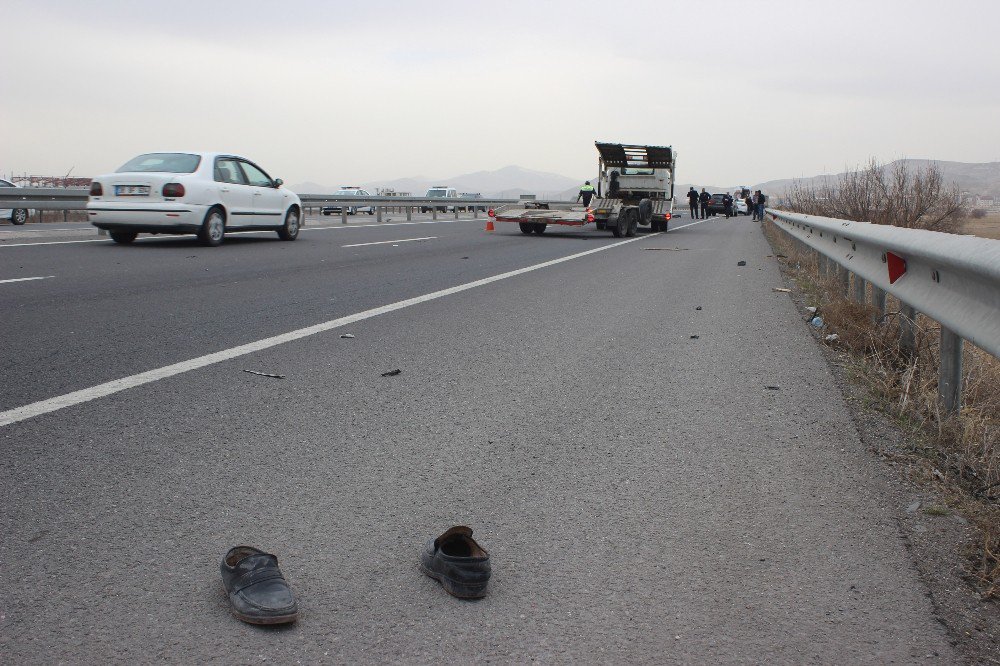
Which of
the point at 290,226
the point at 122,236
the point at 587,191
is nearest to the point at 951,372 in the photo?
the point at 122,236

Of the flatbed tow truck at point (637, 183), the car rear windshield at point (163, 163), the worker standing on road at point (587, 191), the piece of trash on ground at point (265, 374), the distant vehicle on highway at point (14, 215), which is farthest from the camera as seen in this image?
the worker standing on road at point (587, 191)

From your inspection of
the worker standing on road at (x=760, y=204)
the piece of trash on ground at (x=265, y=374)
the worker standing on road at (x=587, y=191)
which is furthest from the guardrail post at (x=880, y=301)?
the worker standing on road at (x=760, y=204)

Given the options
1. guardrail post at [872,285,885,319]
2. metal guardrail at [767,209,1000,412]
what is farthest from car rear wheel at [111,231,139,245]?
metal guardrail at [767,209,1000,412]

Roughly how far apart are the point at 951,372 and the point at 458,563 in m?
2.94

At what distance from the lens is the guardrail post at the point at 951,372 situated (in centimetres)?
448

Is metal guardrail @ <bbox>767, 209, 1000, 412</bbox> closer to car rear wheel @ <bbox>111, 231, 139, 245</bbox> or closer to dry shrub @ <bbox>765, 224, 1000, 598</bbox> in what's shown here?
dry shrub @ <bbox>765, 224, 1000, 598</bbox>

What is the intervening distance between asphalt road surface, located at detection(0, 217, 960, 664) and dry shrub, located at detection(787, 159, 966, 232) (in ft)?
40.8

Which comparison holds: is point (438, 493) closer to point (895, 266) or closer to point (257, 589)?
point (257, 589)

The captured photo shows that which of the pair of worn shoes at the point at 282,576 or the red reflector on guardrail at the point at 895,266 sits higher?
the red reflector on guardrail at the point at 895,266

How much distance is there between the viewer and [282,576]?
2.73 m

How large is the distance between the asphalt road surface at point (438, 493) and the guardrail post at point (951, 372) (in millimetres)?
466

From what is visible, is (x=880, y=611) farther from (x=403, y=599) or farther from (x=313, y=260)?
(x=313, y=260)

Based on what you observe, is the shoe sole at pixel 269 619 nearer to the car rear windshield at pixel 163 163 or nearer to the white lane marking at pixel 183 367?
the white lane marking at pixel 183 367

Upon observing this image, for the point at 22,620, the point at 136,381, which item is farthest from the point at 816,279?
the point at 22,620
